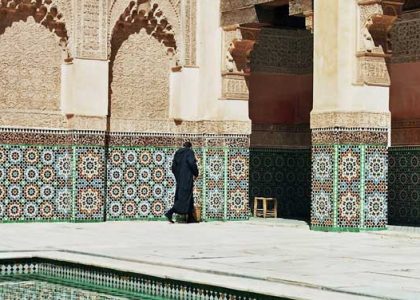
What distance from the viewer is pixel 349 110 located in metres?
8.74

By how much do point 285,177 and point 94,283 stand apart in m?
5.83

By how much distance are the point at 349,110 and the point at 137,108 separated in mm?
2793

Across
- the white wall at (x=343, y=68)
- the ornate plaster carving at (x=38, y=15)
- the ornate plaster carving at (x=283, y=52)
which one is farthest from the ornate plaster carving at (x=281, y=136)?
the ornate plaster carving at (x=38, y=15)

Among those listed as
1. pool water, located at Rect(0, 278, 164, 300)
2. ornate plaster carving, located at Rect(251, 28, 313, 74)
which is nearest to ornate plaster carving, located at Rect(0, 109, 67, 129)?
ornate plaster carving, located at Rect(251, 28, 313, 74)

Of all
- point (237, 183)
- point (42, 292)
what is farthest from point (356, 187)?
point (42, 292)

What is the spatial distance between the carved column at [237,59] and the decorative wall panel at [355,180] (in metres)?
1.98

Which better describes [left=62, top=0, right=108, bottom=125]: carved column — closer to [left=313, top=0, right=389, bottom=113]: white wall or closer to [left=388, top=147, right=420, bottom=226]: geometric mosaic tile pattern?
[left=313, top=0, right=389, bottom=113]: white wall

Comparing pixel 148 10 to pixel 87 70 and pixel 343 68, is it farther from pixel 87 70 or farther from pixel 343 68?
pixel 343 68

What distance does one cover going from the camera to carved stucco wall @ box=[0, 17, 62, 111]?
975cm

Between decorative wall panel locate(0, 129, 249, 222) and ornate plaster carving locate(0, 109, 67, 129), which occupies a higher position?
ornate plaster carving locate(0, 109, 67, 129)

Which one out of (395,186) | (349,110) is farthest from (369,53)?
(395,186)

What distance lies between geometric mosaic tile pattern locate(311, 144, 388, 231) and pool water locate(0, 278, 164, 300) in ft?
11.8

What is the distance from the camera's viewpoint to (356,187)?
8.69m

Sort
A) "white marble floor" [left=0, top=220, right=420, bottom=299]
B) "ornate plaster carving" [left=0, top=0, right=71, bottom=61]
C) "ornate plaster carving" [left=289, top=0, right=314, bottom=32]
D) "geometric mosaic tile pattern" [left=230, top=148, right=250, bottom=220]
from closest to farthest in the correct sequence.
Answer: "white marble floor" [left=0, top=220, right=420, bottom=299]
"ornate plaster carving" [left=289, top=0, right=314, bottom=32]
"ornate plaster carving" [left=0, top=0, right=71, bottom=61]
"geometric mosaic tile pattern" [left=230, top=148, right=250, bottom=220]
